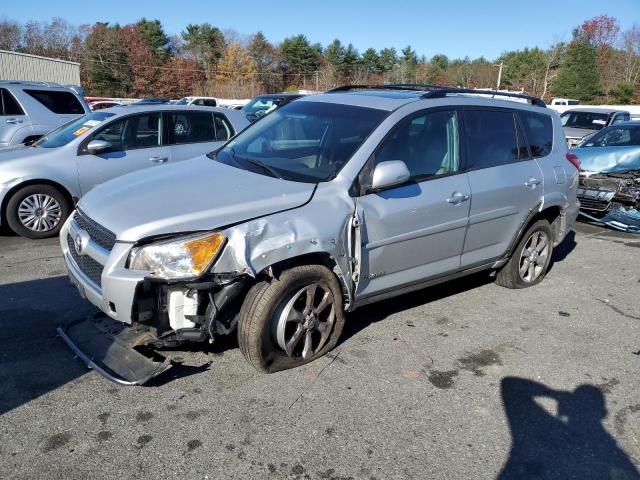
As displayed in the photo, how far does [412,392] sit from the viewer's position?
11.0 ft

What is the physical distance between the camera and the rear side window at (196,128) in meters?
7.14

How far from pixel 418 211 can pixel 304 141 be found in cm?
103

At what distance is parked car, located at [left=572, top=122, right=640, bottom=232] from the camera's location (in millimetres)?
8023

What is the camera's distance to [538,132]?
5.07m

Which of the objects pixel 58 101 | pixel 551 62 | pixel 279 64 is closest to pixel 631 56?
pixel 551 62

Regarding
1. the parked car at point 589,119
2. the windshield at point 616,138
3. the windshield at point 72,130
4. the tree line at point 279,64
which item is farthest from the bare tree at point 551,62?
the windshield at point 72,130

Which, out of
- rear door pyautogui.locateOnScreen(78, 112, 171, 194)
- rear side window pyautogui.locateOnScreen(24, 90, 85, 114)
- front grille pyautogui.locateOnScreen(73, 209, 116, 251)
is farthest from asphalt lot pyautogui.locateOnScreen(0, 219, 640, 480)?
rear side window pyautogui.locateOnScreen(24, 90, 85, 114)

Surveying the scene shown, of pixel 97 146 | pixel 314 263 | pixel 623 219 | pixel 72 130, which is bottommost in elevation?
pixel 623 219

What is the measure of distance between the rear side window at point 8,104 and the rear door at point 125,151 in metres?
4.40

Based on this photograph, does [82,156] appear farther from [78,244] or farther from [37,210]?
[78,244]

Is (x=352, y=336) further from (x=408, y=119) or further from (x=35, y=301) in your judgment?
(x=35, y=301)

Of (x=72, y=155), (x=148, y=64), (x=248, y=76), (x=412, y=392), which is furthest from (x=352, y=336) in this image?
(x=248, y=76)

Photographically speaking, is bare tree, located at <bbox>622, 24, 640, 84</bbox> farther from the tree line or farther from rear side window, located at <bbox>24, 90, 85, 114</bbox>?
rear side window, located at <bbox>24, 90, 85, 114</bbox>

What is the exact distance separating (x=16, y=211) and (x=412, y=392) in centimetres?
523
